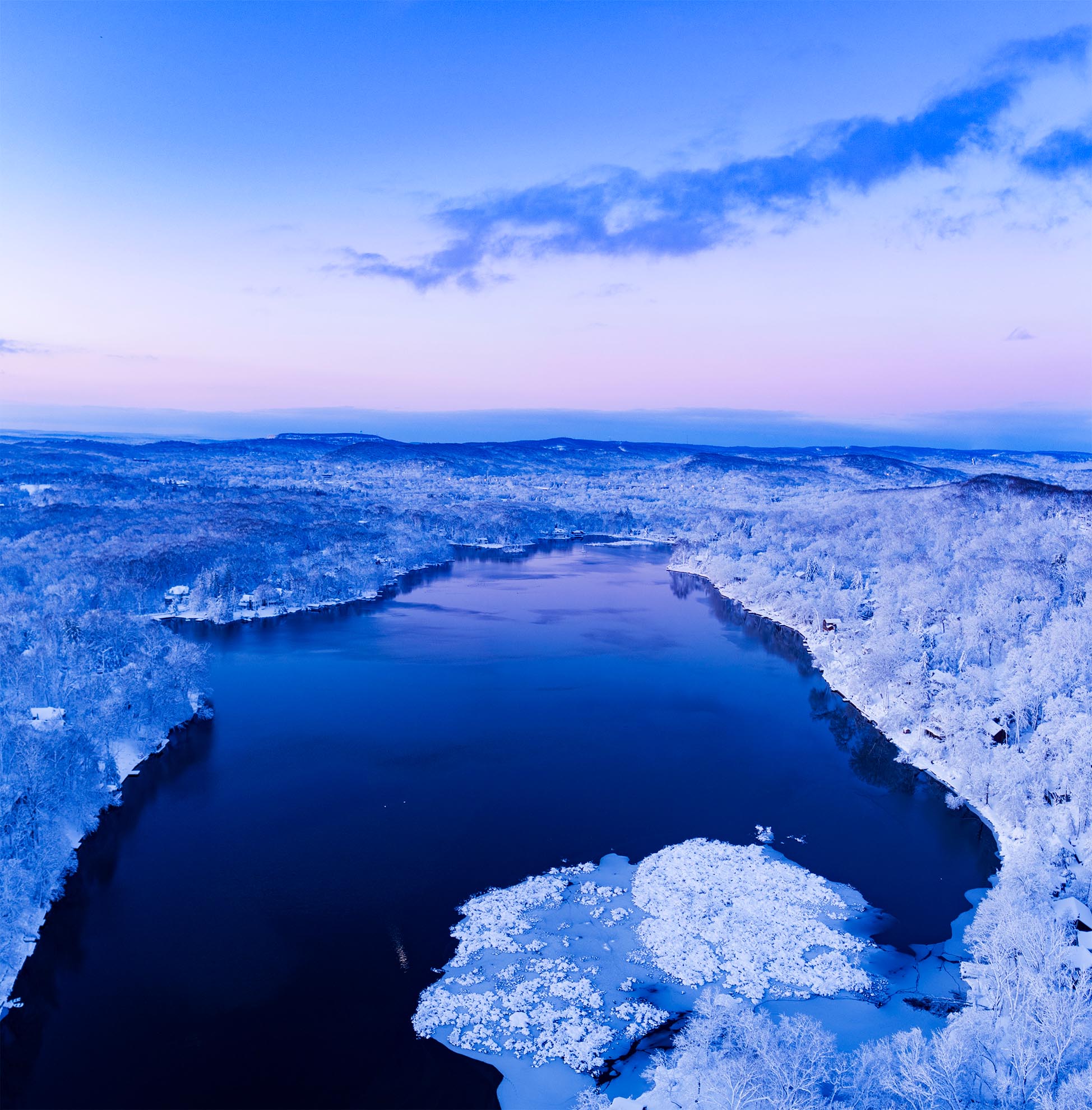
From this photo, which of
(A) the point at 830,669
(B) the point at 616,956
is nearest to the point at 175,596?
(A) the point at 830,669

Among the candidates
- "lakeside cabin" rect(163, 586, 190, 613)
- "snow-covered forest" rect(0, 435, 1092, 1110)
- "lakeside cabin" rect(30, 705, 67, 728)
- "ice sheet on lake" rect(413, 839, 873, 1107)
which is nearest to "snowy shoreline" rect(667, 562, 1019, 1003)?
"snow-covered forest" rect(0, 435, 1092, 1110)

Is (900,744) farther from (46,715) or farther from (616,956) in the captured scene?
(46,715)

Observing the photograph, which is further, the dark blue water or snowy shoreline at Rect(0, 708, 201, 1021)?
snowy shoreline at Rect(0, 708, 201, 1021)

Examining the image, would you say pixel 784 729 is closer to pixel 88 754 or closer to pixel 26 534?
pixel 88 754

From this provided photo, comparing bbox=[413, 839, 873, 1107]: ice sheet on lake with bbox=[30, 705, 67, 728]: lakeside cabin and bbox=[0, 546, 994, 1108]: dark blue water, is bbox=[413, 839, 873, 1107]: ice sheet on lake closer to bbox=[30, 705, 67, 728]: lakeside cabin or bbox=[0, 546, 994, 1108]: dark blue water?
bbox=[0, 546, 994, 1108]: dark blue water

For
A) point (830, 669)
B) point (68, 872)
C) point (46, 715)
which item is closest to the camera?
point (68, 872)

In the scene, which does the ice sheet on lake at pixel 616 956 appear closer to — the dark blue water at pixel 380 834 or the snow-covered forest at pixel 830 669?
the dark blue water at pixel 380 834

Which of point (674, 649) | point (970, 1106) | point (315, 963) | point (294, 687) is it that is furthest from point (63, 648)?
point (970, 1106)
